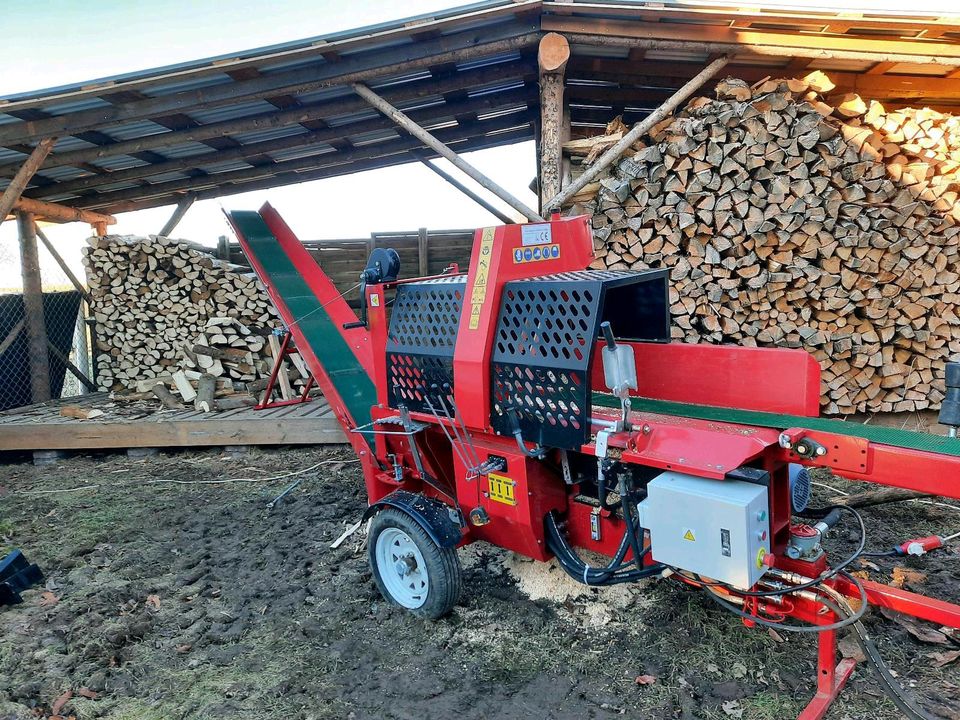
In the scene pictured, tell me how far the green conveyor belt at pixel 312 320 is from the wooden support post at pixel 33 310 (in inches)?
177

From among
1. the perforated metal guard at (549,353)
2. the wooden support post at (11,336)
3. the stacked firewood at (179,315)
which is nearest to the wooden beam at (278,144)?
the stacked firewood at (179,315)

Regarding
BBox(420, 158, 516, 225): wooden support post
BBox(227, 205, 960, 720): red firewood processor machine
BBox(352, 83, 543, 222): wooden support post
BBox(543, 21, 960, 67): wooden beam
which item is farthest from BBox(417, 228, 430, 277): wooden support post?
BBox(227, 205, 960, 720): red firewood processor machine

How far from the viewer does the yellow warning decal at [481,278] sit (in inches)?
113

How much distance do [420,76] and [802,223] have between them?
4203 mm

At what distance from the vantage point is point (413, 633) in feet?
10.3

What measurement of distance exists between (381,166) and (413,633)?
7.70m

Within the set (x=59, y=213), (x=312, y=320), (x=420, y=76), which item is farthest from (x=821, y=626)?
(x=59, y=213)

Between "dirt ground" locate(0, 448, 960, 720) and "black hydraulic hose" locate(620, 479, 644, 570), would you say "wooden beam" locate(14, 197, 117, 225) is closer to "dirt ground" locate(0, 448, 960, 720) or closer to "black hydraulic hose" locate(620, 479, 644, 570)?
"dirt ground" locate(0, 448, 960, 720)

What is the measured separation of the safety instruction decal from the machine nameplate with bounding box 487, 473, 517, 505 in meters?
1.05

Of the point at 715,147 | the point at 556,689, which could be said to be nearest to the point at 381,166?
the point at 715,147

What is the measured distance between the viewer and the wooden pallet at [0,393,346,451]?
6375 mm

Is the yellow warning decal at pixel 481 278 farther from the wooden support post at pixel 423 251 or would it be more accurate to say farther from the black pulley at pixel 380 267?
the wooden support post at pixel 423 251

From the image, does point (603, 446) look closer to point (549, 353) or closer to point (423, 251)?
point (549, 353)

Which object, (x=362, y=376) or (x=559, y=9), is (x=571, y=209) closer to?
(x=559, y=9)
